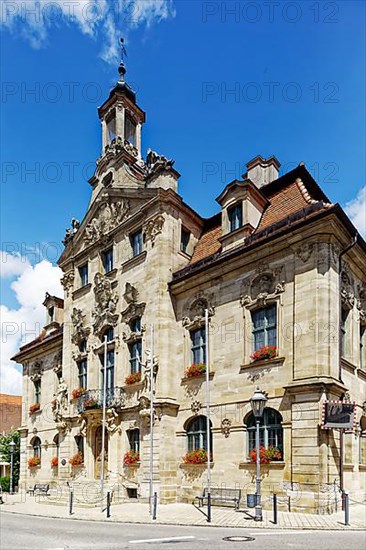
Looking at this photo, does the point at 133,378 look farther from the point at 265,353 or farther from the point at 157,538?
the point at 157,538

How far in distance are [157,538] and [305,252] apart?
39.1 ft

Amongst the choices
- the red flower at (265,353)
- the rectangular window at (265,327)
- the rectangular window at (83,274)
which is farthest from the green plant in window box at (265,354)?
the rectangular window at (83,274)

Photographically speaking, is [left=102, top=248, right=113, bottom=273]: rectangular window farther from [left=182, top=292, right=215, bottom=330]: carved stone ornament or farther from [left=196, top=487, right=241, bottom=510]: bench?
[left=196, top=487, right=241, bottom=510]: bench

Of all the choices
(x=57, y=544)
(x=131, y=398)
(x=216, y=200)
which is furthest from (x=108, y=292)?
(x=57, y=544)

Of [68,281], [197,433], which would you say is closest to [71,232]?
[68,281]

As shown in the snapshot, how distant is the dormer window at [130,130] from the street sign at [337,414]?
23675 mm

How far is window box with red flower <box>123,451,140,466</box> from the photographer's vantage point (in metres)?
25.8

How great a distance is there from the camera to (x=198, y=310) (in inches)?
1020

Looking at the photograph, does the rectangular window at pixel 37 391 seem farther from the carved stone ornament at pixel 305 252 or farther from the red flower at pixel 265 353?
the carved stone ornament at pixel 305 252

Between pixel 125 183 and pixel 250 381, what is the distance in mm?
14882

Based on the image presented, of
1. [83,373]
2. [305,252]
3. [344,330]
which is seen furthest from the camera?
[83,373]

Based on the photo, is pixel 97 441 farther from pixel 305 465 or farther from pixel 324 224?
pixel 324 224

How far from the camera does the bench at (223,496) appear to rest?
21312 mm

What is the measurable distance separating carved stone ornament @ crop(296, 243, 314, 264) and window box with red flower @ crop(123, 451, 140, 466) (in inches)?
495
